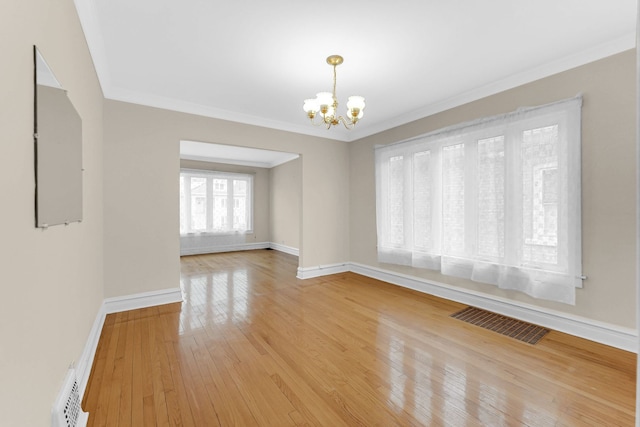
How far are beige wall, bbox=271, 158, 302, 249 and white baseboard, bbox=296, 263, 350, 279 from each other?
205 cm

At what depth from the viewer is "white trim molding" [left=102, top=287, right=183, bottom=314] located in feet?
10.6

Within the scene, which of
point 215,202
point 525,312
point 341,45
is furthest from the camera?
point 215,202

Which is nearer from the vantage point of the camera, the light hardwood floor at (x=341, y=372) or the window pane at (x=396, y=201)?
the light hardwood floor at (x=341, y=372)

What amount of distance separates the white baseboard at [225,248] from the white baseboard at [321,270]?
3.81 metres

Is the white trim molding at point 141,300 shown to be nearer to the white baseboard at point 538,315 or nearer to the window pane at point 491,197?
the white baseboard at point 538,315

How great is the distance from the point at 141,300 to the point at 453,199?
4.25 m

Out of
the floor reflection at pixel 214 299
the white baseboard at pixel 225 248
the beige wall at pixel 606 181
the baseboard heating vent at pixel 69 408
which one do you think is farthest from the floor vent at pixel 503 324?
the white baseboard at pixel 225 248

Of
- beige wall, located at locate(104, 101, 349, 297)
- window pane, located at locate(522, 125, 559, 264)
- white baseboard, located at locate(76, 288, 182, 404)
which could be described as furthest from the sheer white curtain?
white baseboard, located at locate(76, 288, 182, 404)

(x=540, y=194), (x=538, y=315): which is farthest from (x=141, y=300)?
(x=540, y=194)

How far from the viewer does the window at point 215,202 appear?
7.37 m

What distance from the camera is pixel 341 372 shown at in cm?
208

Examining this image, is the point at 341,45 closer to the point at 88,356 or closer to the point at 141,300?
the point at 88,356

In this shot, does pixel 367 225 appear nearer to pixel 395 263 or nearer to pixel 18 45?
pixel 395 263

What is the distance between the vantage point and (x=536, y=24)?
2.21 meters
